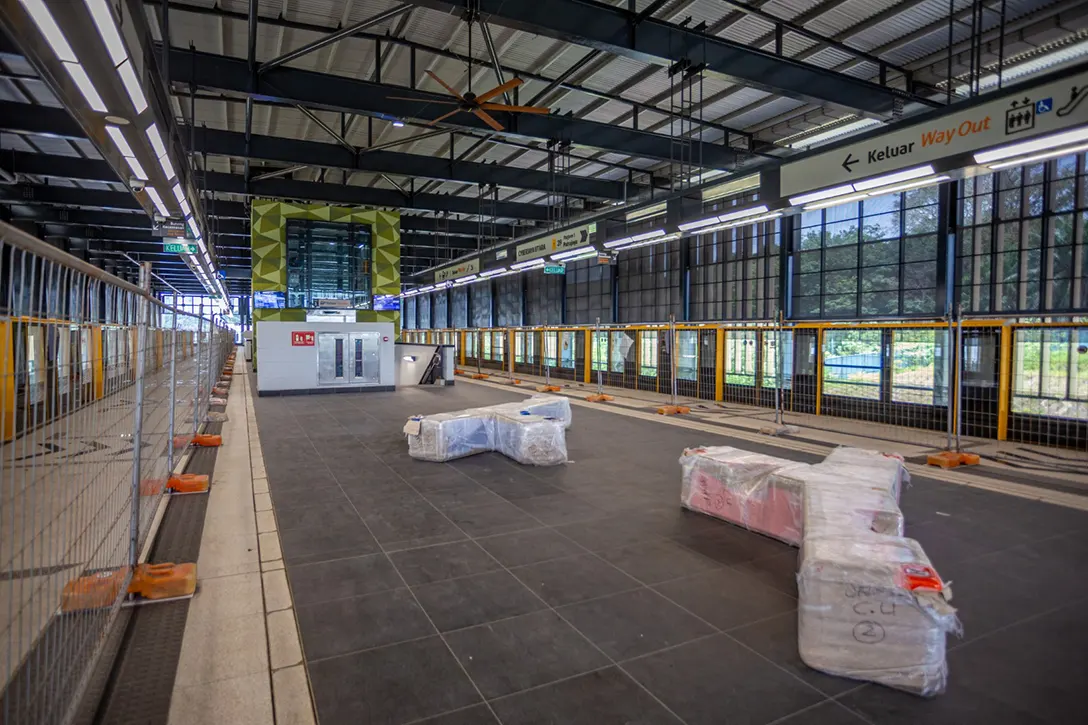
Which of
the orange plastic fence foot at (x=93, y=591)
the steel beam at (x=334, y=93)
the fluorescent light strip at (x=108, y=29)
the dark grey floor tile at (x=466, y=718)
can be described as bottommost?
the dark grey floor tile at (x=466, y=718)

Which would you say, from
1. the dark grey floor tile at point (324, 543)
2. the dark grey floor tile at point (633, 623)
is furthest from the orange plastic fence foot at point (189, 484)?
the dark grey floor tile at point (633, 623)

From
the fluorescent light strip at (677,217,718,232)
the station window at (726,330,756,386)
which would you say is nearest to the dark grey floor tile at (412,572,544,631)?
the fluorescent light strip at (677,217,718,232)

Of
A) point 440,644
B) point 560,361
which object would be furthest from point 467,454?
point 560,361

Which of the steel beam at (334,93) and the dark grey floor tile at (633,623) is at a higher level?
the steel beam at (334,93)

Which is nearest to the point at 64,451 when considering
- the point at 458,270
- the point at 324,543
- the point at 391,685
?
the point at 391,685

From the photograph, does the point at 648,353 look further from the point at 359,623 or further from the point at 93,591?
the point at 93,591

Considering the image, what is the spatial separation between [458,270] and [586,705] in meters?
16.3

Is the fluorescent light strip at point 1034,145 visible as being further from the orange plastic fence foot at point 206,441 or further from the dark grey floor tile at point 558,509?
the orange plastic fence foot at point 206,441

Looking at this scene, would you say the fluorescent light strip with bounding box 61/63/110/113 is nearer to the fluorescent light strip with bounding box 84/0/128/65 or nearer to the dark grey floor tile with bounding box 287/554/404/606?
the fluorescent light strip with bounding box 84/0/128/65

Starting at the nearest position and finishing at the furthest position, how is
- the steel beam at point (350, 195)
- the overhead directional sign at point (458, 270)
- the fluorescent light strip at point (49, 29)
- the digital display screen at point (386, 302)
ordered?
the fluorescent light strip at point (49, 29) → the steel beam at point (350, 195) → the overhead directional sign at point (458, 270) → the digital display screen at point (386, 302)

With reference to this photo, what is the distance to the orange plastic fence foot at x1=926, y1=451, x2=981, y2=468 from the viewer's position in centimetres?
710

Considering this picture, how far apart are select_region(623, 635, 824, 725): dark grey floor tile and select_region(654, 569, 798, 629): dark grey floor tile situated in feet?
0.98

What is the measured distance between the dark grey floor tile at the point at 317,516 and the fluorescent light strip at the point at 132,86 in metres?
3.61

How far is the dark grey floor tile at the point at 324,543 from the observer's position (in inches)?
169
